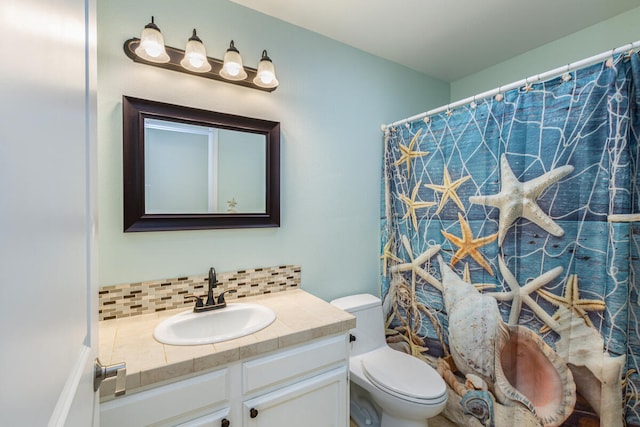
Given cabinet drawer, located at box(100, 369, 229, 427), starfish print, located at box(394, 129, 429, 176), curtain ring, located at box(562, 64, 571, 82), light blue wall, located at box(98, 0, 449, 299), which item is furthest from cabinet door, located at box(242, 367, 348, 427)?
curtain ring, located at box(562, 64, 571, 82)

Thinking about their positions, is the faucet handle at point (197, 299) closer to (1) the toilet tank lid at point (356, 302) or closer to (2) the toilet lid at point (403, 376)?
(1) the toilet tank lid at point (356, 302)

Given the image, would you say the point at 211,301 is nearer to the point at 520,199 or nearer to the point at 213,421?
the point at 213,421

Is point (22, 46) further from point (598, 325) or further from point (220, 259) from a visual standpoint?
point (598, 325)

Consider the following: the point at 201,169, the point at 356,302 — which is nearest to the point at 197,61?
the point at 201,169

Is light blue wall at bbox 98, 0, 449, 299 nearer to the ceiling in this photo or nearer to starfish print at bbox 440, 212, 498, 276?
the ceiling

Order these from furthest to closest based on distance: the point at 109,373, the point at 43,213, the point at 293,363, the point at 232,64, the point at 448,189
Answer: the point at 448,189, the point at 232,64, the point at 293,363, the point at 109,373, the point at 43,213

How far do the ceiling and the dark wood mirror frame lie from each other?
0.71 metres

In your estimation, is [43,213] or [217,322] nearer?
[43,213]

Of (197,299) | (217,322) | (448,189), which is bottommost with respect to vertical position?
(217,322)

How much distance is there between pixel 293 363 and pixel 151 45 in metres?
1.58

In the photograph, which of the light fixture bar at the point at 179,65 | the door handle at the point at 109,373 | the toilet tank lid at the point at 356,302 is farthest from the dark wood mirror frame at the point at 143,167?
→ the door handle at the point at 109,373

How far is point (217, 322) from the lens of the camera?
1.42 meters

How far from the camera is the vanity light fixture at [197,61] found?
4.28 feet

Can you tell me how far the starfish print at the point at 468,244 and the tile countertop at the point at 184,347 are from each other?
83cm
